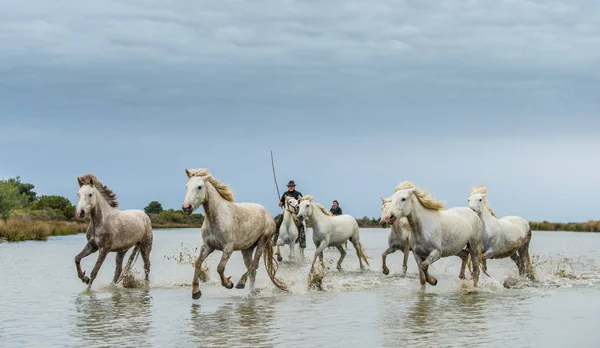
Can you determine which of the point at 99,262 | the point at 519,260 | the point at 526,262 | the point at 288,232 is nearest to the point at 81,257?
the point at 99,262

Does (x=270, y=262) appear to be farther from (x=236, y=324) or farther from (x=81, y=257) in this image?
(x=236, y=324)

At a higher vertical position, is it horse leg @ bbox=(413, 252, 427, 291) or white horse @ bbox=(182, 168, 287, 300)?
white horse @ bbox=(182, 168, 287, 300)

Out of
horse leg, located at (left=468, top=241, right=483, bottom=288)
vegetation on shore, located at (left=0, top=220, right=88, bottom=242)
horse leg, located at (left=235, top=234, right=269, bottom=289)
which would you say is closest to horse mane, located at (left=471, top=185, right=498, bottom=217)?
→ horse leg, located at (left=468, top=241, right=483, bottom=288)

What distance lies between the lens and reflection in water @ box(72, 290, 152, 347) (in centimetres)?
1112

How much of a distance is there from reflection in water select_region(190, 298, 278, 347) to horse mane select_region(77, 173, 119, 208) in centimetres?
347

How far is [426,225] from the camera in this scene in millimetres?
15648

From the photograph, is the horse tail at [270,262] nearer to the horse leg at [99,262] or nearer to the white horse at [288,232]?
the horse leg at [99,262]

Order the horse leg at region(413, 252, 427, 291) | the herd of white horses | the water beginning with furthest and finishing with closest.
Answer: the horse leg at region(413, 252, 427, 291) → the herd of white horses → the water

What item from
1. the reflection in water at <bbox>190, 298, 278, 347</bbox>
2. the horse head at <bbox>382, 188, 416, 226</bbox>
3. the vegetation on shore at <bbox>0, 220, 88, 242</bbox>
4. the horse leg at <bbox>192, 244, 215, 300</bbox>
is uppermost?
the horse head at <bbox>382, 188, 416, 226</bbox>

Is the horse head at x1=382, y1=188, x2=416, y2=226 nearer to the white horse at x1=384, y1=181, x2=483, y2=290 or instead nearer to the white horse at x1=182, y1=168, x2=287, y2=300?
the white horse at x1=384, y1=181, x2=483, y2=290

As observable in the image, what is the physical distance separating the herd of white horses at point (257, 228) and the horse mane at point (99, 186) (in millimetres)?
20

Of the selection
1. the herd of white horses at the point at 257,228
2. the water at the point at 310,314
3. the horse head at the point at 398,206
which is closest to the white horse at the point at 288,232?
the water at the point at 310,314

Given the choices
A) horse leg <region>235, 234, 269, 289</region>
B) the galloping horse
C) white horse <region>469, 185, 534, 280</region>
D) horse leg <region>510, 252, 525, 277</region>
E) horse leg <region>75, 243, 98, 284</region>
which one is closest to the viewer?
horse leg <region>235, 234, 269, 289</region>

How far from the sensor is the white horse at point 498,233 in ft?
59.1
